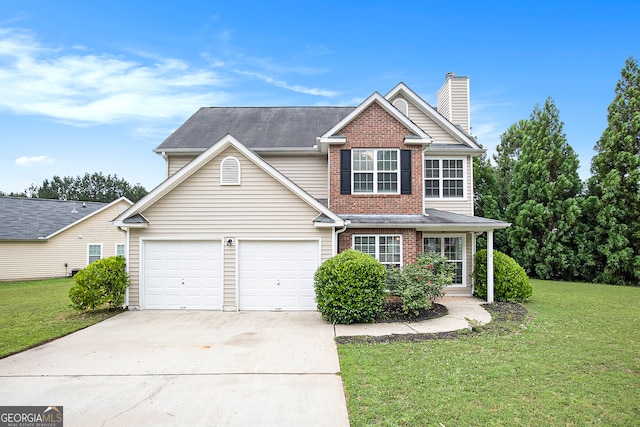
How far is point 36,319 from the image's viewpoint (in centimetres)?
1070

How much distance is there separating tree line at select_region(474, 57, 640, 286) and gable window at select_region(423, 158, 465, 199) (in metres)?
9.61

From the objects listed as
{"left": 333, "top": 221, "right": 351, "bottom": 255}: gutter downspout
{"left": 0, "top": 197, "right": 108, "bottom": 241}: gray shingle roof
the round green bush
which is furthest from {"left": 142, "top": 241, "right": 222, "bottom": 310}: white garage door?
{"left": 0, "top": 197, "right": 108, "bottom": 241}: gray shingle roof

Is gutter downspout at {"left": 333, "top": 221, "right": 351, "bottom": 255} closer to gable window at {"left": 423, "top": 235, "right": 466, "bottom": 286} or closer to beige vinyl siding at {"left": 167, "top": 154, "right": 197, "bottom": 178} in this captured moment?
gable window at {"left": 423, "top": 235, "right": 466, "bottom": 286}

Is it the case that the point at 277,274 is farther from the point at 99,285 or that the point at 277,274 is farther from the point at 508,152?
the point at 508,152

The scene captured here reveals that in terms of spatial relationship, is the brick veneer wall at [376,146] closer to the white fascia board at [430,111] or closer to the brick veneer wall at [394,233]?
the brick veneer wall at [394,233]

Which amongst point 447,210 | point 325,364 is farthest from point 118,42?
point 325,364

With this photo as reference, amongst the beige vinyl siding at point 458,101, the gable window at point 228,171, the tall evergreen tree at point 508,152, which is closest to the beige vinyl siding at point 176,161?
the gable window at point 228,171

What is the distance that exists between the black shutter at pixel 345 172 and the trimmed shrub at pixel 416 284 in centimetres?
340

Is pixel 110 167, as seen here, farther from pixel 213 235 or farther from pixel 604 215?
pixel 604 215

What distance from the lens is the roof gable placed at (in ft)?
41.1

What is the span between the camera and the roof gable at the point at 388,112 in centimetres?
1253

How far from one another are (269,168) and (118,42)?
39.4 feet

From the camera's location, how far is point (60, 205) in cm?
2884

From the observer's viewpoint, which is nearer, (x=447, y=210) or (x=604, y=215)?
(x=447, y=210)
